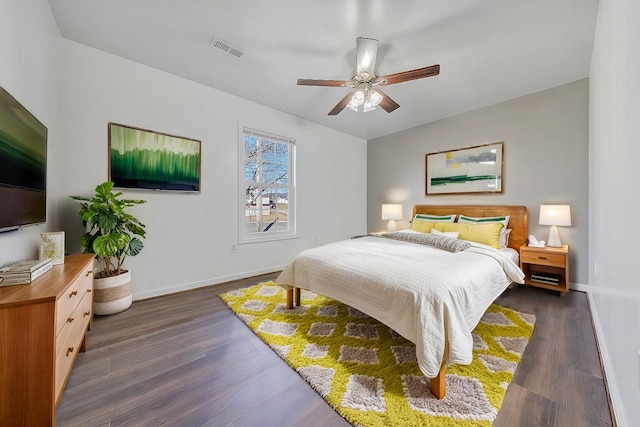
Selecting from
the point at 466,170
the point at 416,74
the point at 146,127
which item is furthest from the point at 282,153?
the point at 466,170

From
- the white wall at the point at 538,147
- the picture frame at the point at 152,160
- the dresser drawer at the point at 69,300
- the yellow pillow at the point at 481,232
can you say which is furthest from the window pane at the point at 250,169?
the yellow pillow at the point at 481,232

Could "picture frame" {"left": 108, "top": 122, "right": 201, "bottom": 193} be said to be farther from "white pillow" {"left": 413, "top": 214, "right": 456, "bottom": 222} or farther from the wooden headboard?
the wooden headboard

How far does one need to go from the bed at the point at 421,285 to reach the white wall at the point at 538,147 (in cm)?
139

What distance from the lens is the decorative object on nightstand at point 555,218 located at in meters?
2.77

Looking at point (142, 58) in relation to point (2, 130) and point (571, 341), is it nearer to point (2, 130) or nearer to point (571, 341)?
point (2, 130)

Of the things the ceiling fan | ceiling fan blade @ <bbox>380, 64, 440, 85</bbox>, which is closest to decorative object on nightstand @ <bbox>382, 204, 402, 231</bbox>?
the ceiling fan

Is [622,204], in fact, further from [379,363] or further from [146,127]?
[146,127]

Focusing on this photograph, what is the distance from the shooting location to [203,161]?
9.99ft

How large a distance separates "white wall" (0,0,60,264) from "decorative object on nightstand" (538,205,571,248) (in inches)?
187

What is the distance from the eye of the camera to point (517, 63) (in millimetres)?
2576

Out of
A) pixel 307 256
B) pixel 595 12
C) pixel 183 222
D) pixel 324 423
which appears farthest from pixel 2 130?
pixel 595 12

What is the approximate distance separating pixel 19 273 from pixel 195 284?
191cm

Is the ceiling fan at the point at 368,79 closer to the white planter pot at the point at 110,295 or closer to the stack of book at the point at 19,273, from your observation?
the stack of book at the point at 19,273

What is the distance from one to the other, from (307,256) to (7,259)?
1914 mm
